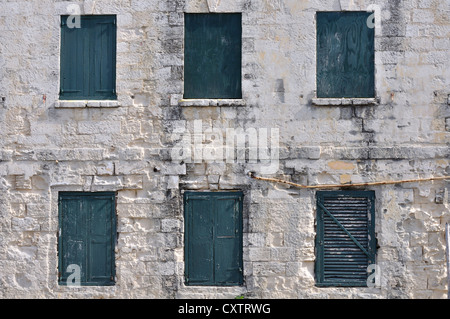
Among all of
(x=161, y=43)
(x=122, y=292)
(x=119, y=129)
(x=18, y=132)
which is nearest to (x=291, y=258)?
(x=122, y=292)

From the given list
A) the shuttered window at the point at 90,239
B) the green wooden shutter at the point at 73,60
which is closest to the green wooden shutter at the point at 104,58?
the green wooden shutter at the point at 73,60

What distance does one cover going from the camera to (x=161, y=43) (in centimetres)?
854

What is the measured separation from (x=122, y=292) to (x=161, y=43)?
3.64 m

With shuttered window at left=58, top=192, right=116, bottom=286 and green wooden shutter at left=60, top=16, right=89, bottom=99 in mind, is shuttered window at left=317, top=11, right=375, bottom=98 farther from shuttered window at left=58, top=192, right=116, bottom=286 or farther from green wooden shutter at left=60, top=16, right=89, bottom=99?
shuttered window at left=58, top=192, right=116, bottom=286

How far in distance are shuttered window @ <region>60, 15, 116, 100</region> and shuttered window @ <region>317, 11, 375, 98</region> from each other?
3.06 metres

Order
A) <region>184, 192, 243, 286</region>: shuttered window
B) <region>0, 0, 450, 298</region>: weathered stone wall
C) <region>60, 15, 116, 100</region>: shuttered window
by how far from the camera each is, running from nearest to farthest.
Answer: <region>0, 0, 450, 298</region>: weathered stone wall → <region>184, 192, 243, 286</region>: shuttered window → <region>60, 15, 116, 100</region>: shuttered window

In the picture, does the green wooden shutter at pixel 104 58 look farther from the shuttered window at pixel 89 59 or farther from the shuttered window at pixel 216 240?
the shuttered window at pixel 216 240

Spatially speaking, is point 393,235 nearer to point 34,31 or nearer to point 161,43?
point 161,43

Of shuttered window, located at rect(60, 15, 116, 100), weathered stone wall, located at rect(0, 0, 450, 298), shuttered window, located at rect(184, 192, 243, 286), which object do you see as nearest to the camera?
weathered stone wall, located at rect(0, 0, 450, 298)
